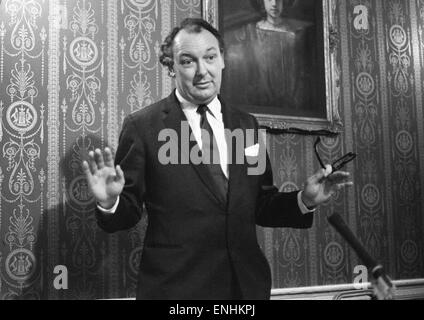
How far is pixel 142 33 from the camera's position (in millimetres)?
→ 1924

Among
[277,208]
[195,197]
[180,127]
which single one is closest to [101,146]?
[180,127]

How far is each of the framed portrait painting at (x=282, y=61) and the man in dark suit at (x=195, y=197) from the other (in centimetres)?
46

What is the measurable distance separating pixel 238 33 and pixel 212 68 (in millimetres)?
592

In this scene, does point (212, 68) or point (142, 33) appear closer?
point (212, 68)

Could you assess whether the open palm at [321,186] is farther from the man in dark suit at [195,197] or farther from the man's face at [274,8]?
the man's face at [274,8]

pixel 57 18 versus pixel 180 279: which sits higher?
pixel 57 18

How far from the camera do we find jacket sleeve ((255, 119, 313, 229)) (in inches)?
62.6

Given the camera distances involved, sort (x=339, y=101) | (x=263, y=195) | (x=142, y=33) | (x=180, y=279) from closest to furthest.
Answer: (x=180, y=279)
(x=263, y=195)
(x=142, y=33)
(x=339, y=101)

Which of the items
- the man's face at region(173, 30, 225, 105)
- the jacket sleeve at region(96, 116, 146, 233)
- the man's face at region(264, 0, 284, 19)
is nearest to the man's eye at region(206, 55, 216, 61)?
the man's face at region(173, 30, 225, 105)

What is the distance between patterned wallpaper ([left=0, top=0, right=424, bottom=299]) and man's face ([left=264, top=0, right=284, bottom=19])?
32cm

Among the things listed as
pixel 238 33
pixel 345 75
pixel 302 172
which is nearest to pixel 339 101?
pixel 345 75

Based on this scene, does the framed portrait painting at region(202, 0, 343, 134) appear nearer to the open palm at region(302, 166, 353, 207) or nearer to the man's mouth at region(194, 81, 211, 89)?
the man's mouth at region(194, 81, 211, 89)

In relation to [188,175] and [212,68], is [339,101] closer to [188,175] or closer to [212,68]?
[212,68]
